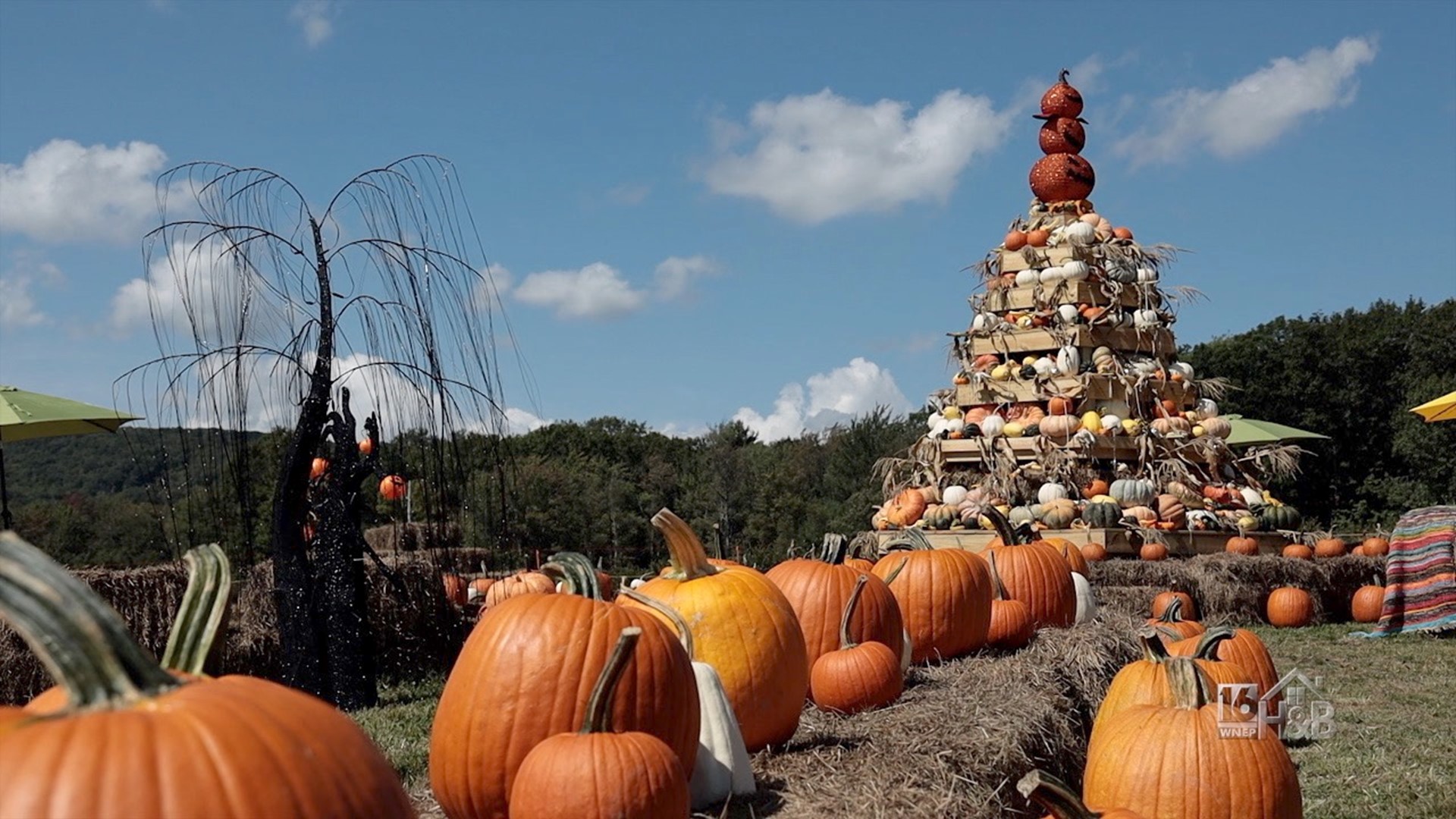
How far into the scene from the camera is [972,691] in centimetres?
491

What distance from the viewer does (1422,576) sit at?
37.3ft

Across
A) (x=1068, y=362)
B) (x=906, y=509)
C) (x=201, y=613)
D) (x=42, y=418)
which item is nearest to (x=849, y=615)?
(x=201, y=613)

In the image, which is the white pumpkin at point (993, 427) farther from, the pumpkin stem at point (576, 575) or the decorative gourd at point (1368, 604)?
the pumpkin stem at point (576, 575)

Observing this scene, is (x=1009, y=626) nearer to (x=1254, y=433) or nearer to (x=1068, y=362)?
(x=1068, y=362)

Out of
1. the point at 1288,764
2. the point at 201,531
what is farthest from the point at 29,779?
the point at 201,531

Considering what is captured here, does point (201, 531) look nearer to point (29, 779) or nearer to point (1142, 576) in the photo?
point (29, 779)

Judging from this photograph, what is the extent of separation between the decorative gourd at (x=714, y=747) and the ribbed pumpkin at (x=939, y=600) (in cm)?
251

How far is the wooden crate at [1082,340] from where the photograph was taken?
49.9ft

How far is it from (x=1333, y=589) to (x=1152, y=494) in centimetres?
216

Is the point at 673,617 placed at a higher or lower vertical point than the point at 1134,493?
lower

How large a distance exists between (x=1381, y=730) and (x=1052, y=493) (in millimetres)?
7437

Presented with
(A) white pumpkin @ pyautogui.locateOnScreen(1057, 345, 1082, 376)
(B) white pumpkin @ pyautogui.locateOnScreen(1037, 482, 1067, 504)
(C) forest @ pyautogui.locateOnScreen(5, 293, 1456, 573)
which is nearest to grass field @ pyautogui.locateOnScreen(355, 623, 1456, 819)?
(B) white pumpkin @ pyautogui.locateOnScreen(1037, 482, 1067, 504)

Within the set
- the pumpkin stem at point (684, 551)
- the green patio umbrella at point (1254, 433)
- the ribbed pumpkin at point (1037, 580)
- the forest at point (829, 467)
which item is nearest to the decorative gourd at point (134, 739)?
the pumpkin stem at point (684, 551)

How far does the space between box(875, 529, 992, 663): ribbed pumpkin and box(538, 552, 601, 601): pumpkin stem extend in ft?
8.78
